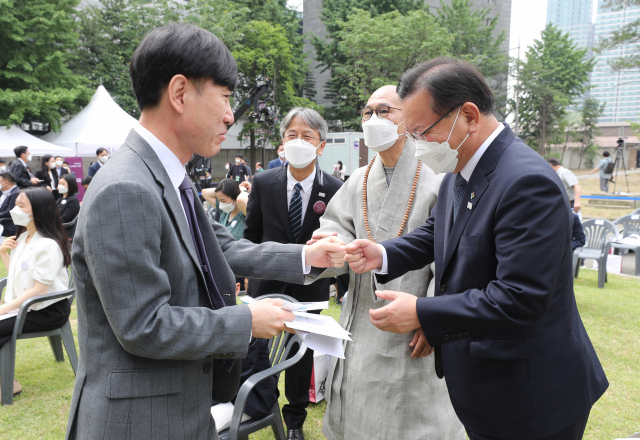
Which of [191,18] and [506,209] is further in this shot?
[191,18]

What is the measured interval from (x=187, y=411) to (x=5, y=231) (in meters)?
8.36

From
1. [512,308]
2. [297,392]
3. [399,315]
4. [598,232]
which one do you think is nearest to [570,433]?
[512,308]

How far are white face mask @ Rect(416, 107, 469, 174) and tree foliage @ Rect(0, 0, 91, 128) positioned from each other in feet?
67.9

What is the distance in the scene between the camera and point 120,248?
1131 millimetres

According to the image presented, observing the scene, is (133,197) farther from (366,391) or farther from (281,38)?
(281,38)

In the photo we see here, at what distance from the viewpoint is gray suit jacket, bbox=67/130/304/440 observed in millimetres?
1144

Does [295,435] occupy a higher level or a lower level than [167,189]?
lower


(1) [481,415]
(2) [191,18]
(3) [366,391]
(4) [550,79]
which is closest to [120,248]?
(1) [481,415]

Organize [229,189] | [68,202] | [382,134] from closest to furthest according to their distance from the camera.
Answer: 1. [382,134]
2. [229,189]
3. [68,202]

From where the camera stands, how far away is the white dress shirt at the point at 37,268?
384cm

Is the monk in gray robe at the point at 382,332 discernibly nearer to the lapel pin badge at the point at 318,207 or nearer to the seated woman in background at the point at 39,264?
the lapel pin badge at the point at 318,207

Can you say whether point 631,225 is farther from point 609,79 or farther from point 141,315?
point 609,79

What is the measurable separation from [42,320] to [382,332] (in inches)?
120

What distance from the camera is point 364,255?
210cm
